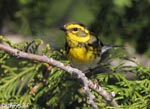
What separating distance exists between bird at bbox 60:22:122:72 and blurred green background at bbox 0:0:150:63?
0.20 m

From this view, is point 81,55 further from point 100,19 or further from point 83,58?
point 100,19

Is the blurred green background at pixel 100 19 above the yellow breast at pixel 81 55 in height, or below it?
above

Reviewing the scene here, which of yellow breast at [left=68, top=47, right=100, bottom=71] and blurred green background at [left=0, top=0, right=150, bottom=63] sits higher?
blurred green background at [left=0, top=0, right=150, bottom=63]

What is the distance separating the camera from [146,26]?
2.79 metres

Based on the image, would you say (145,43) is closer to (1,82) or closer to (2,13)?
(2,13)

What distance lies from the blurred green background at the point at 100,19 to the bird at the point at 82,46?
0.65ft

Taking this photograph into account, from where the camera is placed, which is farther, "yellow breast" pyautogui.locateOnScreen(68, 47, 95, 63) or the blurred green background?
the blurred green background

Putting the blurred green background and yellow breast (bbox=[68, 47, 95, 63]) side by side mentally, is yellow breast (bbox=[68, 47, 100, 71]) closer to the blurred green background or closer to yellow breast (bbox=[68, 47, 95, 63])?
yellow breast (bbox=[68, 47, 95, 63])

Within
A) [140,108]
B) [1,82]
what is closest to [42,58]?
[140,108]

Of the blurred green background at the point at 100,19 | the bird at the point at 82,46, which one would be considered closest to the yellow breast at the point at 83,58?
the bird at the point at 82,46

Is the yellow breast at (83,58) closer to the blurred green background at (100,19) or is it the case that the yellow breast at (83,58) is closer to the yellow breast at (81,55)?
the yellow breast at (81,55)

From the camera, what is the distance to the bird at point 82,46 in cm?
230

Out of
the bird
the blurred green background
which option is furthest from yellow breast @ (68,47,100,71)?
the blurred green background

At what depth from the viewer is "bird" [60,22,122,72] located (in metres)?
2.30
